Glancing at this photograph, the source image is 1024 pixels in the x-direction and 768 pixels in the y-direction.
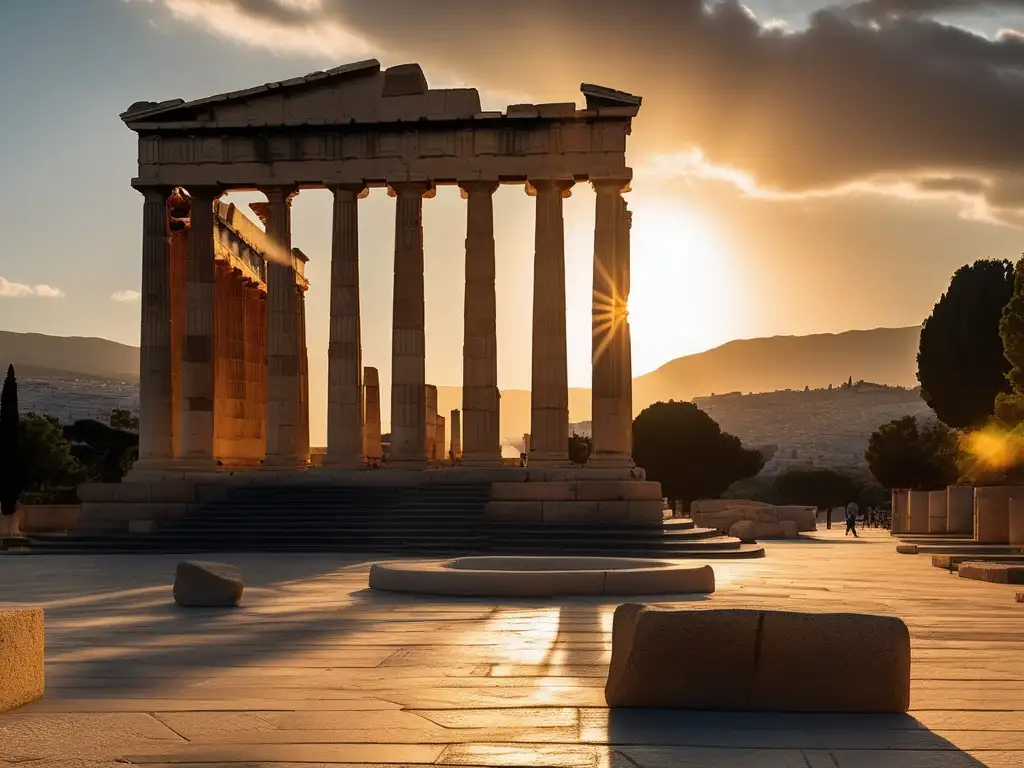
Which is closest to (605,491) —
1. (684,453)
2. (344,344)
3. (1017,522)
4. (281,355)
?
(344,344)

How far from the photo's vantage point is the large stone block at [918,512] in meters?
72.9

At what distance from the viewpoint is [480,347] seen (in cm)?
5484

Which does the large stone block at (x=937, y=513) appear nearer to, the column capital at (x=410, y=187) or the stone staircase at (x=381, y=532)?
the stone staircase at (x=381, y=532)

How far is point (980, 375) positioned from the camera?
103 metres

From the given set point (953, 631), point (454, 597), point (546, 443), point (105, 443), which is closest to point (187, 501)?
point (546, 443)

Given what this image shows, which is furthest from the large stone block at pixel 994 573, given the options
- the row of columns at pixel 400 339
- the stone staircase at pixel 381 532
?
the row of columns at pixel 400 339

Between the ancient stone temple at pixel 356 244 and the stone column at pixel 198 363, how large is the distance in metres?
0.06

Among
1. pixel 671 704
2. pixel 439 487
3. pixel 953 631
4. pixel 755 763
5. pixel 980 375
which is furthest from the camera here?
pixel 980 375

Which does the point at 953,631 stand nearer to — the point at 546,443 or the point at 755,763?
the point at 755,763

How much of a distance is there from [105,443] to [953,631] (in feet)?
403

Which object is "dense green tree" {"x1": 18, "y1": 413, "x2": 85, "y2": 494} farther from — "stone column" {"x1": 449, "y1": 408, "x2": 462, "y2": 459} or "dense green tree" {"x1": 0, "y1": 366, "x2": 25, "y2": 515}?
"stone column" {"x1": 449, "y1": 408, "x2": 462, "y2": 459}

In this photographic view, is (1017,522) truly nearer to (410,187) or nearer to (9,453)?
(410,187)

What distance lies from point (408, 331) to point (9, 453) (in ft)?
74.9

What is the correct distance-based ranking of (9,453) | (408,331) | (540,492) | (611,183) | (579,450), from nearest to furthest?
(540,492)
(611,183)
(408,331)
(9,453)
(579,450)
